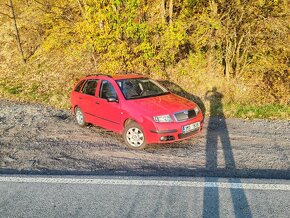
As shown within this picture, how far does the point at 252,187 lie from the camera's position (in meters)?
4.73

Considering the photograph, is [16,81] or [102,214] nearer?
[102,214]

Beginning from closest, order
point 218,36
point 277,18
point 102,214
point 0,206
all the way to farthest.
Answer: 1. point 102,214
2. point 0,206
3. point 277,18
4. point 218,36

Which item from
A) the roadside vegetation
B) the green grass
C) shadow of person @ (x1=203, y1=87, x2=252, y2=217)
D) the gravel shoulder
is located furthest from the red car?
the green grass

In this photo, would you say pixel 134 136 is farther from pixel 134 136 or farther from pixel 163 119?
pixel 163 119

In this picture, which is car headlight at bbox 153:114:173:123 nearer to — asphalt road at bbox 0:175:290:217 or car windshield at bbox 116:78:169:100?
car windshield at bbox 116:78:169:100

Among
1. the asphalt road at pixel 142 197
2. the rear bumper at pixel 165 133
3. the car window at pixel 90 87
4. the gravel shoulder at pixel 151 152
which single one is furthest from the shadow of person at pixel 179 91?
the asphalt road at pixel 142 197

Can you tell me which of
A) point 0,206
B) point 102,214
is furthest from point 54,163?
point 102,214

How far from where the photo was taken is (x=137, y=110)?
23.0 ft

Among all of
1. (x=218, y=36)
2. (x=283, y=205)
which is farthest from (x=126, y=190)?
(x=218, y=36)

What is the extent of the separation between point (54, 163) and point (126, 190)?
2188mm

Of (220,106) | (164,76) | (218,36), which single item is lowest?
(220,106)

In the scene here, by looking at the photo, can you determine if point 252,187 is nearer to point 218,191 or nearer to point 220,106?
point 218,191

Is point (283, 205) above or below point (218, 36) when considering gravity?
below

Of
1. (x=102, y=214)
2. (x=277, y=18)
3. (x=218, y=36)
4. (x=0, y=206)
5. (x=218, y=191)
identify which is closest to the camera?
(x=102, y=214)
